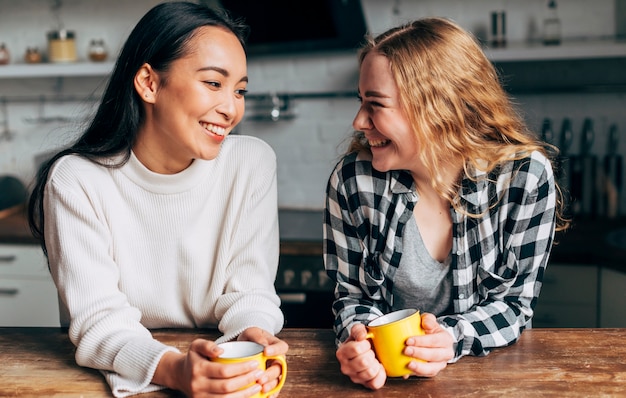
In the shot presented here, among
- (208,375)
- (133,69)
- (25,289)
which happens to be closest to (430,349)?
(208,375)

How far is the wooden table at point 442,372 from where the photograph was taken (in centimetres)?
100

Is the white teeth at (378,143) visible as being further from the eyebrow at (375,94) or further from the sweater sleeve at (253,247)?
the sweater sleeve at (253,247)

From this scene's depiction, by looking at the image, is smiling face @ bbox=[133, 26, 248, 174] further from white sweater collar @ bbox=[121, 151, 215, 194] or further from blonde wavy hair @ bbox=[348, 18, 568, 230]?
blonde wavy hair @ bbox=[348, 18, 568, 230]

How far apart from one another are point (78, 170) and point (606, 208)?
212 cm

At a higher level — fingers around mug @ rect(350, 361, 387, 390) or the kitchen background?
the kitchen background

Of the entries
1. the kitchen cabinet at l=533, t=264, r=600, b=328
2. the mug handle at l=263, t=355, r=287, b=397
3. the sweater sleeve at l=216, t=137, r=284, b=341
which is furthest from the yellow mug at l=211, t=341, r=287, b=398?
the kitchen cabinet at l=533, t=264, r=600, b=328

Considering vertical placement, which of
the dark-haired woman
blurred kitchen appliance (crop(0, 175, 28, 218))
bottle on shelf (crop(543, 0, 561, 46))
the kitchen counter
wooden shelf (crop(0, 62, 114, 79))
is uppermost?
bottle on shelf (crop(543, 0, 561, 46))

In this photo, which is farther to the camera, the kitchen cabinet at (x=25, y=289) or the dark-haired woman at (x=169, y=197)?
the kitchen cabinet at (x=25, y=289)

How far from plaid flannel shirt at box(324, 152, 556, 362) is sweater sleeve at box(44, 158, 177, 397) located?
1.17ft

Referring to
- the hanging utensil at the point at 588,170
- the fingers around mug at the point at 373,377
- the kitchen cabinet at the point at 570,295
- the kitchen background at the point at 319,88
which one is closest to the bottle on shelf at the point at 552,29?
the kitchen background at the point at 319,88

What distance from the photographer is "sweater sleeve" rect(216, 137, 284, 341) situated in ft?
4.20

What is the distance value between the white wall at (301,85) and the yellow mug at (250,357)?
157 centimetres

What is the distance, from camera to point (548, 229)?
4.16 ft

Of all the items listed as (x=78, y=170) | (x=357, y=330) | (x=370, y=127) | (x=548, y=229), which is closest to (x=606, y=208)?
(x=548, y=229)
